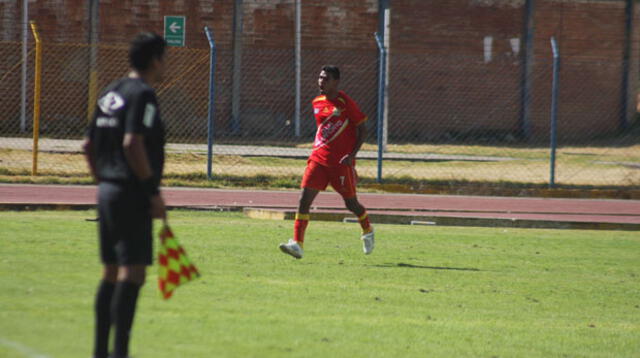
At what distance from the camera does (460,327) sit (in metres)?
7.32

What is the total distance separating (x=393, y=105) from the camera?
3123 cm

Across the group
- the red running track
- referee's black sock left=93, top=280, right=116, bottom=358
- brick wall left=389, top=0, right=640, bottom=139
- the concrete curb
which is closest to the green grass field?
referee's black sock left=93, top=280, right=116, bottom=358

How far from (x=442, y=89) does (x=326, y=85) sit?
849 inches

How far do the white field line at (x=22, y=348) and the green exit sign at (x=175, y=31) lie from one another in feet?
64.4

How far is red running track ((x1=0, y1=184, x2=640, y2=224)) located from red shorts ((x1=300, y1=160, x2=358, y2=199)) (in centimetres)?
479

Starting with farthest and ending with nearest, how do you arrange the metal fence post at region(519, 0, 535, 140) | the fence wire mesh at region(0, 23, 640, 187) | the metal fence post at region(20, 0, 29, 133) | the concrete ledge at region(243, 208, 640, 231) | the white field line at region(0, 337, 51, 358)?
the metal fence post at region(519, 0, 535, 140) → the metal fence post at region(20, 0, 29, 133) → the fence wire mesh at region(0, 23, 640, 187) → the concrete ledge at region(243, 208, 640, 231) → the white field line at region(0, 337, 51, 358)

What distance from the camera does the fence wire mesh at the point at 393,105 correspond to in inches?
1024

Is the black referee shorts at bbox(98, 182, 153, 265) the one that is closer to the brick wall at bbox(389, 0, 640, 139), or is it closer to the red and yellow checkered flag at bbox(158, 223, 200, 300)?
the red and yellow checkered flag at bbox(158, 223, 200, 300)

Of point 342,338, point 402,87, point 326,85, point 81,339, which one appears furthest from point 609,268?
point 402,87

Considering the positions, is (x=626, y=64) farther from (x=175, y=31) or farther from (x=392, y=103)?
(x=175, y=31)

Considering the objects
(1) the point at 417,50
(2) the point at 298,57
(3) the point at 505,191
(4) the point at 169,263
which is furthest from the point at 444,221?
(1) the point at 417,50

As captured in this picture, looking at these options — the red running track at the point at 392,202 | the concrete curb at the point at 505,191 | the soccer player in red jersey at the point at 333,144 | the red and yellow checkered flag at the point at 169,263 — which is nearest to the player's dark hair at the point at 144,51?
the red and yellow checkered flag at the point at 169,263

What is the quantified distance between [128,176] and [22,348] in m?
1.33

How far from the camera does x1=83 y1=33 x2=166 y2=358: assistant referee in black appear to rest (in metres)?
5.37
